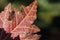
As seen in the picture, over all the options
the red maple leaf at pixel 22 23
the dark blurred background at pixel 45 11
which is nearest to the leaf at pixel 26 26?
the red maple leaf at pixel 22 23

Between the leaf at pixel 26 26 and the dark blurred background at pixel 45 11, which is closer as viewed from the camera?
the leaf at pixel 26 26

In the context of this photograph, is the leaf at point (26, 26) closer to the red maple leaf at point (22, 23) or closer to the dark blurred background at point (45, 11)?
the red maple leaf at point (22, 23)

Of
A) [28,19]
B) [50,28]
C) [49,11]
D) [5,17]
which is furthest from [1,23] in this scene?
[50,28]

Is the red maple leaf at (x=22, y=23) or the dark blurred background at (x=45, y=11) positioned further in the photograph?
the dark blurred background at (x=45, y=11)

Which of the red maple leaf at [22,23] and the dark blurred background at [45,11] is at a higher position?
the red maple leaf at [22,23]

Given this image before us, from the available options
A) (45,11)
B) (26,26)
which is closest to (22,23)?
(26,26)

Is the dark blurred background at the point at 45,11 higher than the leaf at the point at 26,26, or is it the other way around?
the leaf at the point at 26,26

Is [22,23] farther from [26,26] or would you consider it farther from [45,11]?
[45,11]

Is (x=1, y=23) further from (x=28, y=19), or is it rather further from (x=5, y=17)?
(x=28, y=19)

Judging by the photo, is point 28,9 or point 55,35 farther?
point 55,35
